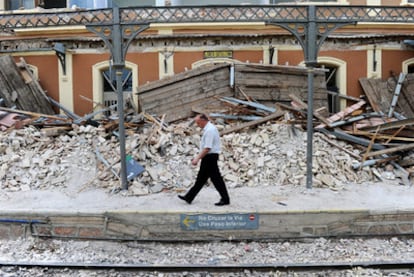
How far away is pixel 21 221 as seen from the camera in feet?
23.9

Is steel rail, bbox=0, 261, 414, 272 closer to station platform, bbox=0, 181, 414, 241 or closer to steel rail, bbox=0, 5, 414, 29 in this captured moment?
station platform, bbox=0, 181, 414, 241

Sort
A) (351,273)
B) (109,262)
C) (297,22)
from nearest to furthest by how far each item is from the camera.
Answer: (351,273), (109,262), (297,22)

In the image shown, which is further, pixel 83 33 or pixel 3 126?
pixel 83 33

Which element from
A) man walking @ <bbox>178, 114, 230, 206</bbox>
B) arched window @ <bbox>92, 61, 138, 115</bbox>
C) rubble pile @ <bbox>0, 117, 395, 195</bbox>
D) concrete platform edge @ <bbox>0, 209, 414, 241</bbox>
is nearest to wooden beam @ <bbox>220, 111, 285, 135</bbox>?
rubble pile @ <bbox>0, 117, 395, 195</bbox>

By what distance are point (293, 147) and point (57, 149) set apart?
245 inches

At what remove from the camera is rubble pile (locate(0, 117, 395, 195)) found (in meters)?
9.29

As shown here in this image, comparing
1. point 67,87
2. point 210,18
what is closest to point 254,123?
point 210,18

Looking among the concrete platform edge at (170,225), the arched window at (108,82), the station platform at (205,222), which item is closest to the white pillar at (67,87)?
the arched window at (108,82)

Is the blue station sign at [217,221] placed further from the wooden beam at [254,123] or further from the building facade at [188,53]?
the building facade at [188,53]

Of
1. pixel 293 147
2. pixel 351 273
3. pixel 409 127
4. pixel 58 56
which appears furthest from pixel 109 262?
pixel 58 56

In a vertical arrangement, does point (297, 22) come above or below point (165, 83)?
above

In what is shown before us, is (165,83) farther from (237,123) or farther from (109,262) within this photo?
(109,262)

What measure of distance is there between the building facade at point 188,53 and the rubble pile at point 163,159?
369 centimetres

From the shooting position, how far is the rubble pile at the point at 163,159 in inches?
366
